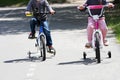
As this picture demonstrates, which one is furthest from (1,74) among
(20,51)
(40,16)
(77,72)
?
(20,51)

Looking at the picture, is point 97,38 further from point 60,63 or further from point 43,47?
point 43,47

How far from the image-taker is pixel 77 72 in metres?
11.1

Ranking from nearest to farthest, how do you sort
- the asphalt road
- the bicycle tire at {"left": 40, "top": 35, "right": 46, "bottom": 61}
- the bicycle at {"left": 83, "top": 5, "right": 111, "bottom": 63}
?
the asphalt road → the bicycle at {"left": 83, "top": 5, "right": 111, "bottom": 63} → the bicycle tire at {"left": 40, "top": 35, "right": 46, "bottom": 61}

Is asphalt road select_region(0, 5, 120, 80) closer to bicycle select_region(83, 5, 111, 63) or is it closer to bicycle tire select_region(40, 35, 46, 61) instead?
bicycle tire select_region(40, 35, 46, 61)

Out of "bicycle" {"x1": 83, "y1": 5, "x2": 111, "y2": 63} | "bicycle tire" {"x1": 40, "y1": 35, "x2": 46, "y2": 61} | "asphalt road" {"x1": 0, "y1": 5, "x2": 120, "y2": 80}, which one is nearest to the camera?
"asphalt road" {"x1": 0, "y1": 5, "x2": 120, "y2": 80}

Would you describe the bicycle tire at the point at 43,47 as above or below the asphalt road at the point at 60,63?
above

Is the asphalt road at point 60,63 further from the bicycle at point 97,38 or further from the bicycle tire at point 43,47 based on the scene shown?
the bicycle at point 97,38

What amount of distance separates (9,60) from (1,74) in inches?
85.0

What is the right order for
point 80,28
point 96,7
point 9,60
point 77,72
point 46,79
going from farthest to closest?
point 80,28
point 9,60
point 96,7
point 77,72
point 46,79

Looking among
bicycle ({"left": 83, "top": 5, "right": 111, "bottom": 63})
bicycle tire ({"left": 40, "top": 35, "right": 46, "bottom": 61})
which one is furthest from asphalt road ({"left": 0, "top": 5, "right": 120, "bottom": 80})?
bicycle ({"left": 83, "top": 5, "right": 111, "bottom": 63})

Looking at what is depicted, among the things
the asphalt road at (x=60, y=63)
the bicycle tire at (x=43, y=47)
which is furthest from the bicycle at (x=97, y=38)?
the bicycle tire at (x=43, y=47)

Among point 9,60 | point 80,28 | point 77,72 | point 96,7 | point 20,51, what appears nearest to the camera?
point 77,72

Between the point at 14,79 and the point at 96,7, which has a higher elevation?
A: the point at 96,7

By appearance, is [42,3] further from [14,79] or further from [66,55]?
[14,79]
